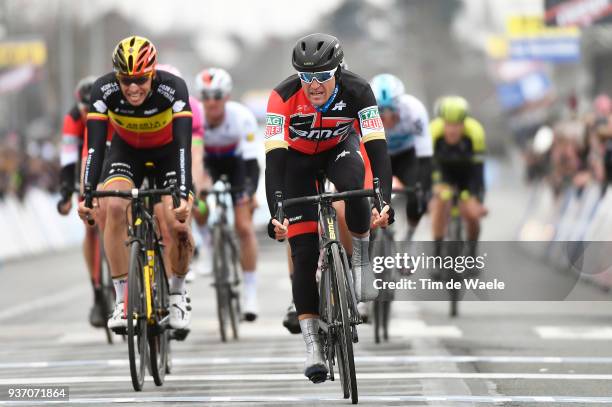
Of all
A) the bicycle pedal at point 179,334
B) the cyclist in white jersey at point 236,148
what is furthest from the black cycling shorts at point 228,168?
the bicycle pedal at point 179,334

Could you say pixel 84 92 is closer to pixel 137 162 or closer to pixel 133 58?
pixel 137 162

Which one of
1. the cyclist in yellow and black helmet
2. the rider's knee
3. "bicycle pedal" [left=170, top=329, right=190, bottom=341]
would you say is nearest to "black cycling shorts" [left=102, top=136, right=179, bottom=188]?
the rider's knee

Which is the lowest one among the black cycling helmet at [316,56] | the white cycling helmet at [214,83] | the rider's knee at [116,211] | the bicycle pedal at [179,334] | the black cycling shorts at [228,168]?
the bicycle pedal at [179,334]

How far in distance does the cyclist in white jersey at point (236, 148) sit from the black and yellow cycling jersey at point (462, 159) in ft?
7.90

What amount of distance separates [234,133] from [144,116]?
11.3 ft

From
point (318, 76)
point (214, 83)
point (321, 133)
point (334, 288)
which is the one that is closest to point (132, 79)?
point (321, 133)

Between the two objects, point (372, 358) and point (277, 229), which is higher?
point (277, 229)

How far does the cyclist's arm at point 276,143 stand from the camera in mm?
8797

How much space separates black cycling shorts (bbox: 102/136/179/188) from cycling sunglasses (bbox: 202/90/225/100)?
2677 mm

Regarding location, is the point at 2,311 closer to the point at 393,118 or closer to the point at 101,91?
the point at 393,118

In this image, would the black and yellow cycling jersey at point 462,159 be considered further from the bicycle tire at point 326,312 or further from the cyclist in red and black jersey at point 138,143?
the bicycle tire at point 326,312

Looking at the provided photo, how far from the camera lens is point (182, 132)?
9.80 meters

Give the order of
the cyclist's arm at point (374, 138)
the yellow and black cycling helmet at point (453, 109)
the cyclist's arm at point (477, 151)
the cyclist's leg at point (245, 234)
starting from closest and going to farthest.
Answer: the cyclist's arm at point (374, 138) < the cyclist's leg at point (245, 234) < the yellow and black cycling helmet at point (453, 109) < the cyclist's arm at point (477, 151)

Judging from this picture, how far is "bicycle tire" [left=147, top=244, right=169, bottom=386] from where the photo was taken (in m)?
9.65
